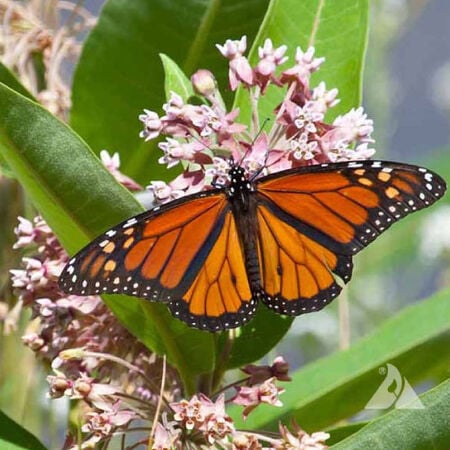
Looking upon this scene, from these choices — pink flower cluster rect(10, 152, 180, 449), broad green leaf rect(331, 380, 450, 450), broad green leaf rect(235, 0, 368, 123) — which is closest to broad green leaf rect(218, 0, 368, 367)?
broad green leaf rect(235, 0, 368, 123)

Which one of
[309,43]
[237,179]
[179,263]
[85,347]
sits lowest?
[85,347]

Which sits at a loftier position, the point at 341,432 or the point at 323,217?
the point at 323,217

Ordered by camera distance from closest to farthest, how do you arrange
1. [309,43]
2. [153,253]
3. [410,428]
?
1. [410,428]
2. [153,253]
3. [309,43]

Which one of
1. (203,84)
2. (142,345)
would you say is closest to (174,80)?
(203,84)

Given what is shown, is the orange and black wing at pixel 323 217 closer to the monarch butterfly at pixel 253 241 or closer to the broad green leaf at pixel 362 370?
the monarch butterfly at pixel 253 241

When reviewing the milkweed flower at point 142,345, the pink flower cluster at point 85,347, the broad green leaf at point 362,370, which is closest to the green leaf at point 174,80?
the milkweed flower at point 142,345

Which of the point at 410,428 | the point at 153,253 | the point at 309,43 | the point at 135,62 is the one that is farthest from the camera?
the point at 135,62

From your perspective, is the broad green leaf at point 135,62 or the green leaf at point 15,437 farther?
the broad green leaf at point 135,62

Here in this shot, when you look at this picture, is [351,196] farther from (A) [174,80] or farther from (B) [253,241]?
(A) [174,80]
